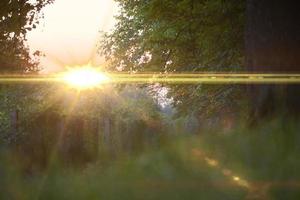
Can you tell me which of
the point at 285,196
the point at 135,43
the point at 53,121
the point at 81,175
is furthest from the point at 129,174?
the point at 135,43

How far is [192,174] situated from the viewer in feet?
16.1

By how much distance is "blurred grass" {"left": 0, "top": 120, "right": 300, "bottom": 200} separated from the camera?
482 cm

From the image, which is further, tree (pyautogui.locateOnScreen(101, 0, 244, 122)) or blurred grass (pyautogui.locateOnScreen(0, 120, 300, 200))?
tree (pyautogui.locateOnScreen(101, 0, 244, 122))

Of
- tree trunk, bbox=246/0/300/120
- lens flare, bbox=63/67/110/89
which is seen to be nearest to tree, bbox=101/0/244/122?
lens flare, bbox=63/67/110/89

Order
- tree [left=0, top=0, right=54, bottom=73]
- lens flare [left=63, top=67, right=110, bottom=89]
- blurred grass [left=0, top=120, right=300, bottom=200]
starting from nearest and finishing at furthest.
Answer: blurred grass [left=0, top=120, right=300, bottom=200] → tree [left=0, top=0, right=54, bottom=73] → lens flare [left=63, top=67, right=110, bottom=89]

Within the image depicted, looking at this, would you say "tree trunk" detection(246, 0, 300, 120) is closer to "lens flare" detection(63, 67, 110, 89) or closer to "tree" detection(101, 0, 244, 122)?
"tree" detection(101, 0, 244, 122)

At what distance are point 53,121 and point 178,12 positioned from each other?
519cm

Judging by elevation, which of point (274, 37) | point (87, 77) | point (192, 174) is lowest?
point (87, 77)

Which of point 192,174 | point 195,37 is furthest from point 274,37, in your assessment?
point 195,37

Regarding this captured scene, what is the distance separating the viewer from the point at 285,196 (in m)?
4.79

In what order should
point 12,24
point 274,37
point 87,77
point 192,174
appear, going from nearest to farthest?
point 192,174 < point 274,37 < point 12,24 < point 87,77

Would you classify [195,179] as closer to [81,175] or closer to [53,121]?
[81,175]

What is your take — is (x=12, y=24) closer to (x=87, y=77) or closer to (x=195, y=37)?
(x=195, y=37)

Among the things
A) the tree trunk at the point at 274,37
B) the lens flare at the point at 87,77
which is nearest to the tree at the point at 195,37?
the lens flare at the point at 87,77
